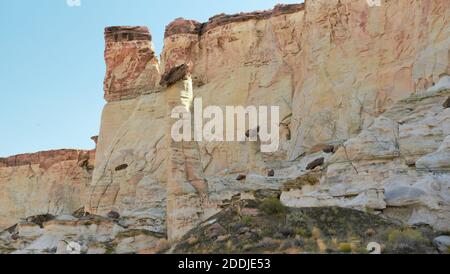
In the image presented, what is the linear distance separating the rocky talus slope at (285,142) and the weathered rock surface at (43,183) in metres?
0.54

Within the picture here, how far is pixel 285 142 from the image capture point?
42750 millimetres

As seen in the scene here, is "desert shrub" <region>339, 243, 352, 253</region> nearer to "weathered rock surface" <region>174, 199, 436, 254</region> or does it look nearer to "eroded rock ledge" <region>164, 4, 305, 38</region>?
"weathered rock surface" <region>174, 199, 436, 254</region>

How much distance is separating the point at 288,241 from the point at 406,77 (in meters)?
21.6

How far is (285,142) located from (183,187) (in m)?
15.9

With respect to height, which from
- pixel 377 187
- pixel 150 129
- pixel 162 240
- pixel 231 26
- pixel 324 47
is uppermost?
pixel 231 26

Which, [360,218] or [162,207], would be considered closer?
[360,218]

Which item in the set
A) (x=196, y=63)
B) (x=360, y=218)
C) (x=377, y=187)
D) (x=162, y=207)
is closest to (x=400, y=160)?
(x=377, y=187)

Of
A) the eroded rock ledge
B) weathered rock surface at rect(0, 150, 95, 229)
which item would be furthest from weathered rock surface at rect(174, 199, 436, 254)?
weathered rock surface at rect(0, 150, 95, 229)

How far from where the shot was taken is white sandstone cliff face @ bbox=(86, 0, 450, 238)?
72.6ft

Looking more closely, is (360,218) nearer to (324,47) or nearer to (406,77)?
(406,77)

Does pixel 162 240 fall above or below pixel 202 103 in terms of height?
below

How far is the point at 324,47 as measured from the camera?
42344 millimetres

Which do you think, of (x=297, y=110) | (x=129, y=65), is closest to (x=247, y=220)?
(x=297, y=110)

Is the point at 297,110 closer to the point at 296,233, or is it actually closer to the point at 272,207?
the point at 272,207
